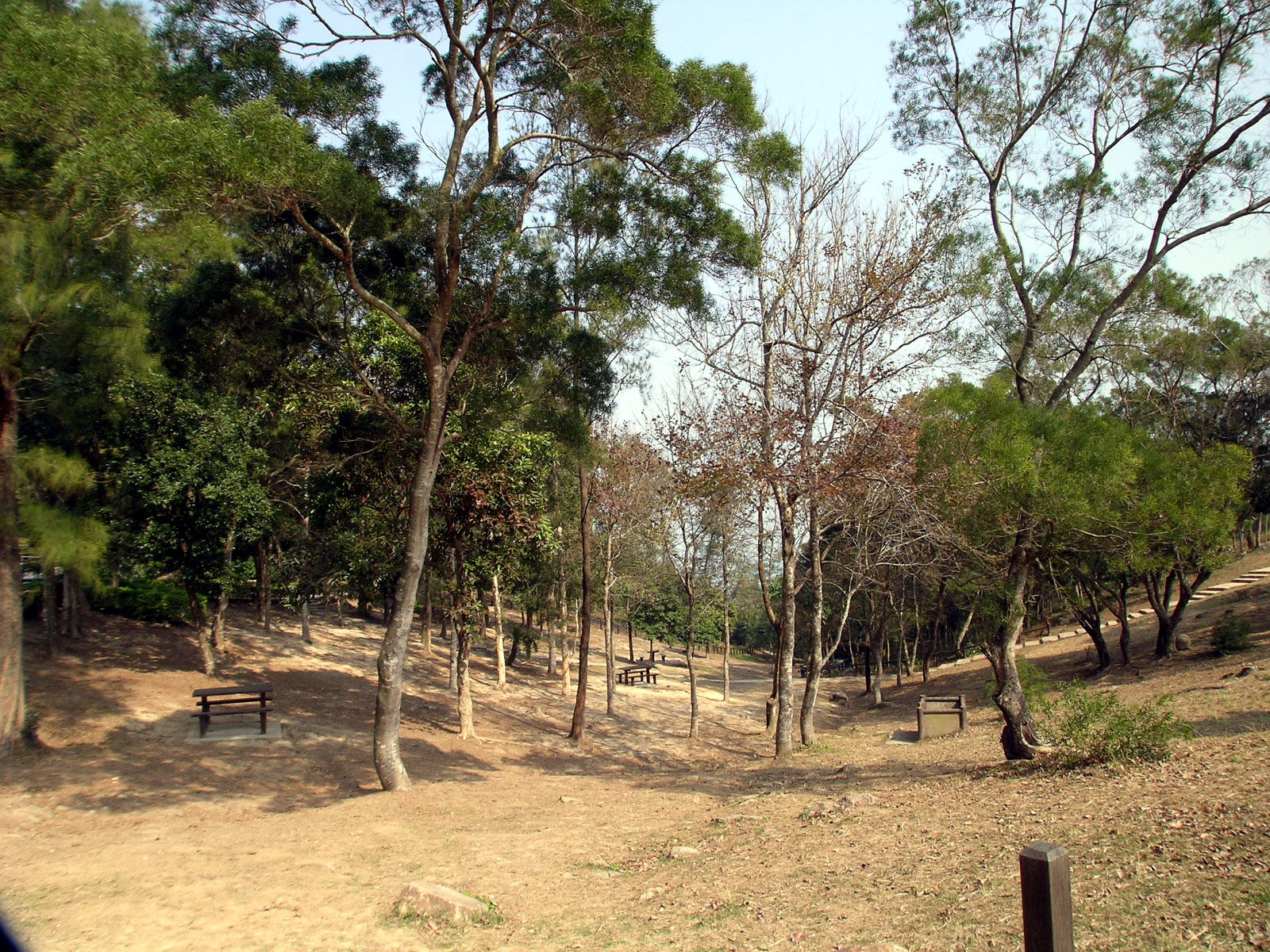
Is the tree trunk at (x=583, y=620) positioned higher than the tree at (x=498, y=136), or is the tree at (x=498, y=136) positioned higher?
the tree at (x=498, y=136)

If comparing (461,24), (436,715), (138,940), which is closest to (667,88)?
(461,24)

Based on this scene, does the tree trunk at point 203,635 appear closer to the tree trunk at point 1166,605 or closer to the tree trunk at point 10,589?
the tree trunk at point 10,589

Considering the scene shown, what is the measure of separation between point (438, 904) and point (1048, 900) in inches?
174

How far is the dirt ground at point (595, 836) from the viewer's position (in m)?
5.20

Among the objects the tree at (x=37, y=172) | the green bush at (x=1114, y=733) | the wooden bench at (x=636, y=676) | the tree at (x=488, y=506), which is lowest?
the wooden bench at (x=636, y=676)

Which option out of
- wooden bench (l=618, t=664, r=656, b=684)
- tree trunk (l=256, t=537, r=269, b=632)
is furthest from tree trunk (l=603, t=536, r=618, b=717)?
tree trunk (l=256, t=537, r=269, b=632)

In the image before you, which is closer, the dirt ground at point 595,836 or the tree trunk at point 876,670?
the dirt ground at point 595,836

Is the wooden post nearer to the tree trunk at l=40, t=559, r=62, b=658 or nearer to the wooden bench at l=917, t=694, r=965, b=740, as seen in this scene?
the wooden bench at l=917, t=694, r=965, b=740

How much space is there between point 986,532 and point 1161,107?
21.7 feet

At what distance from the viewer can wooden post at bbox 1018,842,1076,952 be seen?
9.23 ft

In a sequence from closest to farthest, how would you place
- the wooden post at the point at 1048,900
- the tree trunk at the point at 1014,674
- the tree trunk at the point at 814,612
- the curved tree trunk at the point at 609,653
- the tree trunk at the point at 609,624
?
the wooden post at the point at 1048,900 < the tree trunk at the point at 1014,674 < the tree trunk at the point at 814,612 < the tree trunk at the point at 609,624 < the curved tree trunk at the point at 609,653

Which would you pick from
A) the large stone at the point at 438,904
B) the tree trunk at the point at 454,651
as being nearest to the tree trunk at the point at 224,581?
the tree trunk at the point at 454,651

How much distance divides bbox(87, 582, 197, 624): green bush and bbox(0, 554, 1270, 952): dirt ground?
4379mm

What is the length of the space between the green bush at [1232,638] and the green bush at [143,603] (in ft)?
81.9
